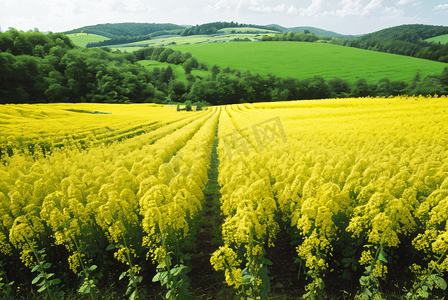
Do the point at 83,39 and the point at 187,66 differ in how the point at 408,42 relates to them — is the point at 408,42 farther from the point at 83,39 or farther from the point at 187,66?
the point at 83,39

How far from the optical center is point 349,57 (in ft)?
322

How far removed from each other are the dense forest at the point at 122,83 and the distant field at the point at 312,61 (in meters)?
8.66

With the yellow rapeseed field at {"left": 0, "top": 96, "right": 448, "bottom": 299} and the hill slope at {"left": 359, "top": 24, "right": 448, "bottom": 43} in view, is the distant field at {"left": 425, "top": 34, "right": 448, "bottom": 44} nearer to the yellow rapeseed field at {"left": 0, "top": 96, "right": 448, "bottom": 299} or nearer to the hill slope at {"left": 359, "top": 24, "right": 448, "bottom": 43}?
the hill slope at {"left": 359, "top": 24, "right": 448, "bottom": 43}

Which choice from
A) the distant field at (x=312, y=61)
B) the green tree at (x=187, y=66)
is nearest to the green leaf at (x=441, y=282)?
the distant field at (x=312, y=61)

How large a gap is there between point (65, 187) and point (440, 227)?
950 cm

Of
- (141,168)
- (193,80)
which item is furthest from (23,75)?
(141,168)

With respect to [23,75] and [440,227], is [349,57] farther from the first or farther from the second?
[23,75]

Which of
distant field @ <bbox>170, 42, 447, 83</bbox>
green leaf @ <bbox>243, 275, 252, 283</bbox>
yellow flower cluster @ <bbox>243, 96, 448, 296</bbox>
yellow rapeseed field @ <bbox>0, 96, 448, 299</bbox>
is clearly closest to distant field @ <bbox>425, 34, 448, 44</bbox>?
distant field @ <bbox>170, 42, 447, 83</bbox>

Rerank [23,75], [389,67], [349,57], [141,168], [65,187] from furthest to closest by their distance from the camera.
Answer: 1. [349,57]
2. [389,67]
3. [23,75]
4. [141,168]
5. [65,187]

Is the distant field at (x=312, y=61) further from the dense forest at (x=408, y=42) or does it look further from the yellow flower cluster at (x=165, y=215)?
the yellow flower cluster at (x=165, y=215)

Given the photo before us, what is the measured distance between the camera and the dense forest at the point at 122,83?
57.3m

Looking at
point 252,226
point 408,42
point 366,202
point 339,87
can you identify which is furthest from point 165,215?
point 408,42

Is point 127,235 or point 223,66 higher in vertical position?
point 223,66

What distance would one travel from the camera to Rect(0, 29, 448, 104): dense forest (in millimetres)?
57344
